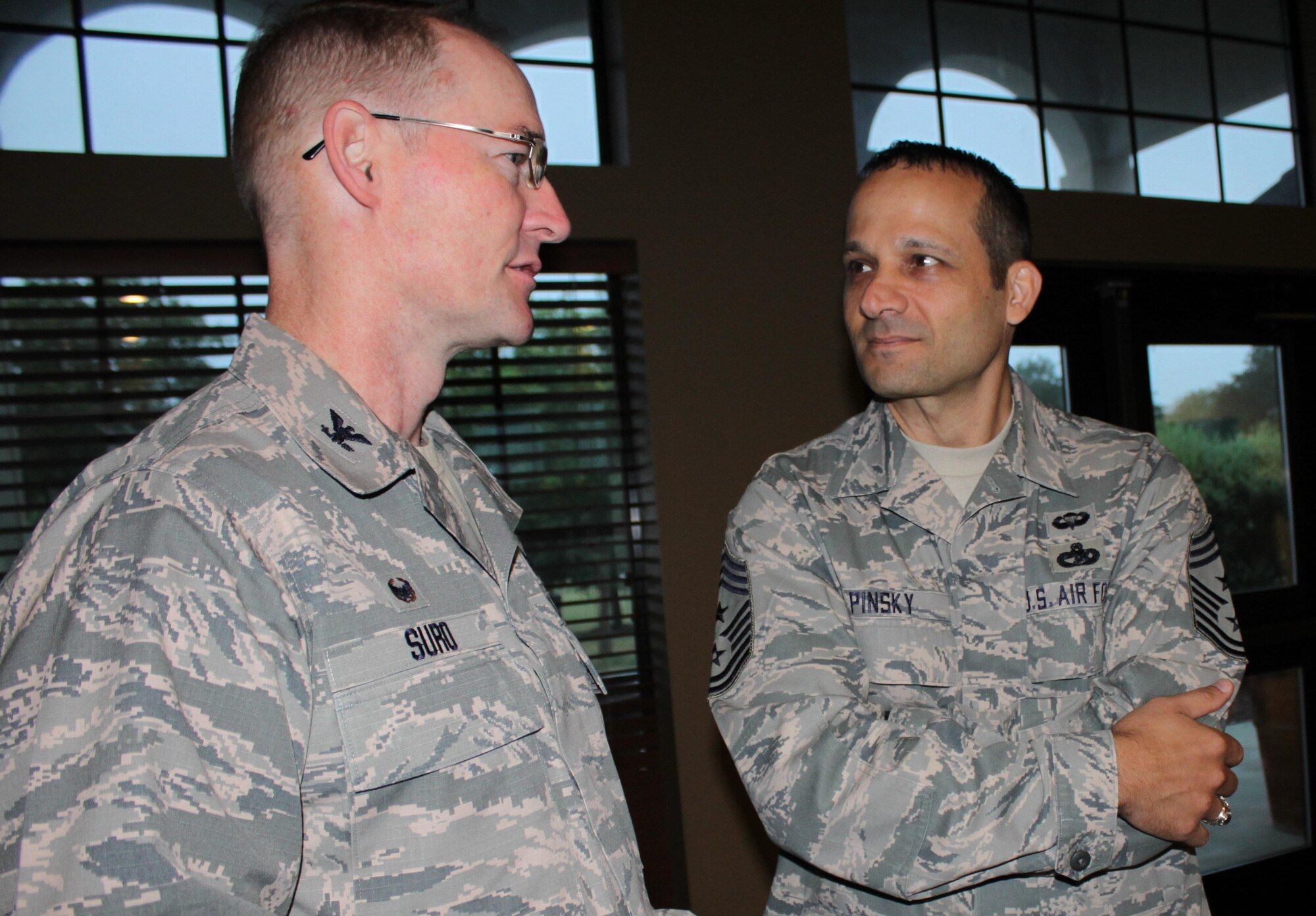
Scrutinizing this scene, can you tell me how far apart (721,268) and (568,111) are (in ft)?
2.05

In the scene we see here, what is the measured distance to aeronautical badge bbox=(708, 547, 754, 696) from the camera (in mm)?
1257

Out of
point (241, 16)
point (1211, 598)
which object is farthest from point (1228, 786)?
point (241, 16)

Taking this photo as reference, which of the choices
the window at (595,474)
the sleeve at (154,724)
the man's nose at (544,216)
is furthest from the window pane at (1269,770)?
the sleeve at (154,724)

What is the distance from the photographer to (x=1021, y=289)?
5.05 ft

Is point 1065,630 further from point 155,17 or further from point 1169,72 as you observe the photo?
point 1169,72

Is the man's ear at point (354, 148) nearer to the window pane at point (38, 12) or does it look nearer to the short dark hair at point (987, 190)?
the short dark hair at point (987, 190)

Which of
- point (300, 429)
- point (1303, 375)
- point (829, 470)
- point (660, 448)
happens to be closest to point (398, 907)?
point (300, 429)

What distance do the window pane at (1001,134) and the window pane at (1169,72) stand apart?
0.49m

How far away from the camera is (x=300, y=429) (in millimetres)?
823

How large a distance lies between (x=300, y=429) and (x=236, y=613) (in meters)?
0.22

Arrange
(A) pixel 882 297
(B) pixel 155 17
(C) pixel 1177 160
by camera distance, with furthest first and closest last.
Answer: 1. (C) pixel 1177 160
2. (B) pixel 155 17
3. (A) pixel 882 297

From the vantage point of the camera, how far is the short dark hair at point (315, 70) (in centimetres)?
93

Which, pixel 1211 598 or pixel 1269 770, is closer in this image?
pixel 1211 598

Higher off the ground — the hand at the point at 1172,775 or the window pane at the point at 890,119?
the window pane at the point at 890,119
